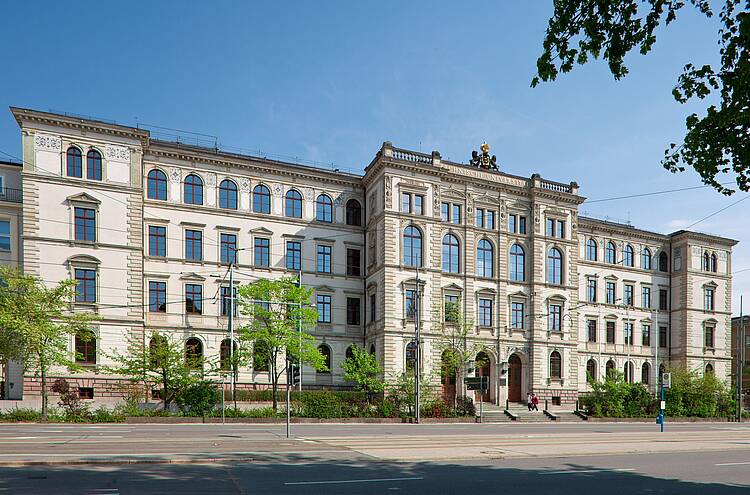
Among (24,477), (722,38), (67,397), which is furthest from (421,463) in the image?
(67,397)

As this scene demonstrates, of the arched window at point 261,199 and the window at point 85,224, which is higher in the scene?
the arched window at point 261,199

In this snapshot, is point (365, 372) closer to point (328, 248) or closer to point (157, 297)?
point (328, 248)

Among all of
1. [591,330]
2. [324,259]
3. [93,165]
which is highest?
[93,165]

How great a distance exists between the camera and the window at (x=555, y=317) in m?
56.6

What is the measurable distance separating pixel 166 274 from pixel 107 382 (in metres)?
8.45

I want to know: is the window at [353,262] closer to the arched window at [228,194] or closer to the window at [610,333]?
the arched window at [228,194]

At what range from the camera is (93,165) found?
44.2m

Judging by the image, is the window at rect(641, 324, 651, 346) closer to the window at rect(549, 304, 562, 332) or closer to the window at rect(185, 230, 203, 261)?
the window at rect(549, 304, 562, 332)

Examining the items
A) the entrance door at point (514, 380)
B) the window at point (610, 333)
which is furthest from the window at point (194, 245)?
the window at point (610, 333)

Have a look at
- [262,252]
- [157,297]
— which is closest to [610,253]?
[262,252]

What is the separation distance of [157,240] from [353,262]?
1543 centimetres

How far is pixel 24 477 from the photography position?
13.6 metres

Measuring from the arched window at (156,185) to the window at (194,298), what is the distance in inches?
268

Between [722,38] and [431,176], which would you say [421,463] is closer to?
[722,38]
